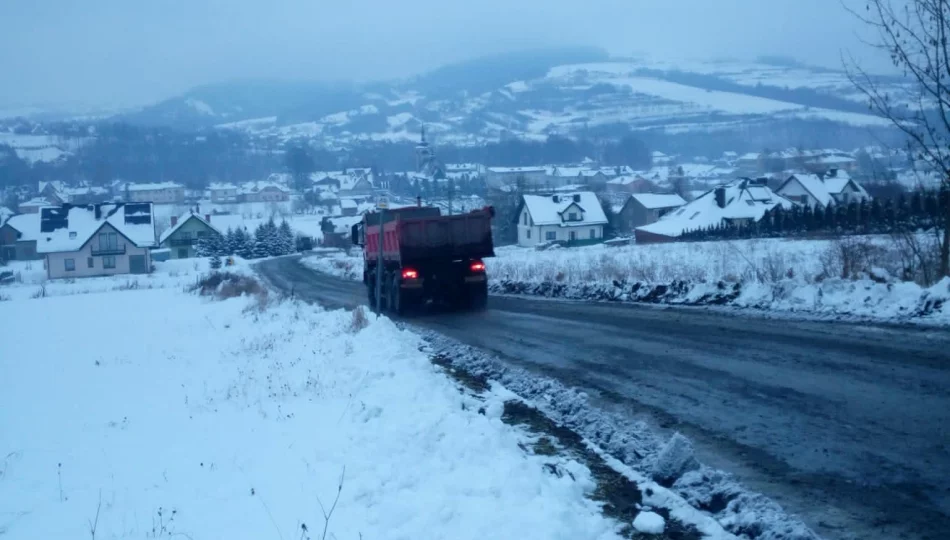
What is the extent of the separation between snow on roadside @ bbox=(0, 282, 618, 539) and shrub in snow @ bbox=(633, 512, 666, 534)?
20 cm

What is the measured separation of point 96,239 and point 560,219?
4399 centimetres

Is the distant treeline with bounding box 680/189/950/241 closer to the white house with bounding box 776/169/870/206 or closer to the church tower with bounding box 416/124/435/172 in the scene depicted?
the white house with bounding box 776/169/870/206

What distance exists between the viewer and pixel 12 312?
3622cm

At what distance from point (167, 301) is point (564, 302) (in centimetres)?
2499

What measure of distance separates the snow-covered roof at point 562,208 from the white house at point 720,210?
10.5 meters

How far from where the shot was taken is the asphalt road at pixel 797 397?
4.98 metres

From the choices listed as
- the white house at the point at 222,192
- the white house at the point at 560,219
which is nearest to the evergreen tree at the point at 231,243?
the white house at the point at 222,192

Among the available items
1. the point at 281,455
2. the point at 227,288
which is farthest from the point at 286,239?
the point at 281,455

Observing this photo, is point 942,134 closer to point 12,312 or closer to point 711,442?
point 711,442

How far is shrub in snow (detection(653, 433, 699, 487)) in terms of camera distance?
5.73 m

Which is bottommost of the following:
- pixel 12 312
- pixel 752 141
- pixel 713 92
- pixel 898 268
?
pixel 12 312

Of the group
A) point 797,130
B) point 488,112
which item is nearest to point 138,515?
point 797,130

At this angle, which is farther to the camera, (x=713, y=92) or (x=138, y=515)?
(x=713, y=92)

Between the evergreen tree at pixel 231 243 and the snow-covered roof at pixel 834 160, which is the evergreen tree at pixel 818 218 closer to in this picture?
the snow-covered roof at pixel 834 160
